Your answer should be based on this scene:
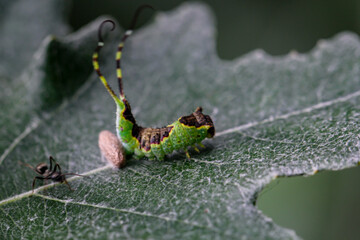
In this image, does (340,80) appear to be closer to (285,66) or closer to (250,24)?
(285,66)

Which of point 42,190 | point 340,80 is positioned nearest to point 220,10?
point 340,80

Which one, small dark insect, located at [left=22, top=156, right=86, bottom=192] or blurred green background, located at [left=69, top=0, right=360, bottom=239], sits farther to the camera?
blurred green background, located at [left=69, top=0, right=360, bottom=239]

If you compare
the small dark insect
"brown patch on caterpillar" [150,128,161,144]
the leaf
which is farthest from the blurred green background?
the small dark insect

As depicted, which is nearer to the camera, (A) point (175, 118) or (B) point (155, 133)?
(B) point (155, 133)

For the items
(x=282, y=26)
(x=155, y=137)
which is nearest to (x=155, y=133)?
(x=155, y=137)

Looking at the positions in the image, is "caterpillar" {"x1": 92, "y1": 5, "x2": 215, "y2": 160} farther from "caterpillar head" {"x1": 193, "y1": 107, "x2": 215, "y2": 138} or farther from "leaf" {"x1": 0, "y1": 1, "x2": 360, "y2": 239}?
"leaf" {"x1": 0, "y1": 1, "x2": 360, "y2": 239}

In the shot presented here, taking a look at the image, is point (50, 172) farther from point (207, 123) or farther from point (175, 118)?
point (207, 123)
